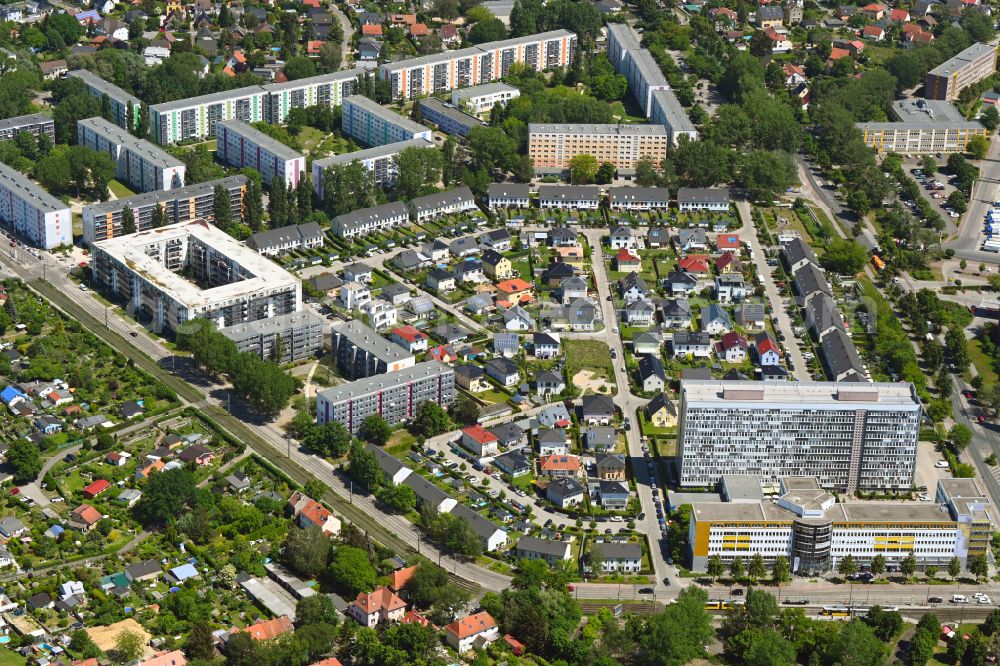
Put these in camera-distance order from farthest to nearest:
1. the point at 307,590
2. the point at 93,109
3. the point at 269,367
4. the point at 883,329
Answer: the point at 93,109
the point at 883,329
the point at 269,367
the point at 307,590

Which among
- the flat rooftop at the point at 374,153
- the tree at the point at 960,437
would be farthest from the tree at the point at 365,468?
the flat rooftop at the point at 374,153

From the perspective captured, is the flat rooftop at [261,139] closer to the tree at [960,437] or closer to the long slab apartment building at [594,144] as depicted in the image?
the long slab apartment building at [594,144]

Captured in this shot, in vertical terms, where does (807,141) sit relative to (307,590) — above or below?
above

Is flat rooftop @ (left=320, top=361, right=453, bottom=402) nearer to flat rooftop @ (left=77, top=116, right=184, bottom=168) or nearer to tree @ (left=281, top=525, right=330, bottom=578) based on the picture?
tree @ (left=281, top=525, right=330, bottom=578)

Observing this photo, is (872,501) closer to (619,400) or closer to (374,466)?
(619,400)

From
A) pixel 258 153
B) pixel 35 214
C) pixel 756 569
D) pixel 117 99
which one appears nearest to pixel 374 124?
pixel 258 153

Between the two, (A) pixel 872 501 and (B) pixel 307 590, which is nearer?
(B) pixel 307 590

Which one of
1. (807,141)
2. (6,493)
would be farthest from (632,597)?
(807,141)
